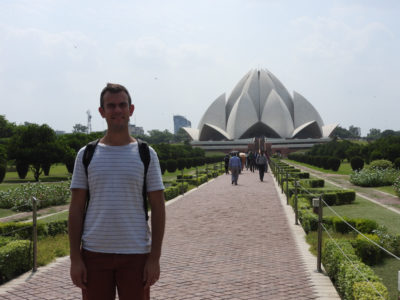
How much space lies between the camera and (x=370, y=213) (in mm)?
8867

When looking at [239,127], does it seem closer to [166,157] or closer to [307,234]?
[166,157]

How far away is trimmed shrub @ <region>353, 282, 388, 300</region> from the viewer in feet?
9.85

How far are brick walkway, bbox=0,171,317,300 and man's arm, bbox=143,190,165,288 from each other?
1.71 metres

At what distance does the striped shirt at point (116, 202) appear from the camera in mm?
2008

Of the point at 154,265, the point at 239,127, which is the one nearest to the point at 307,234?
the point at 154,265

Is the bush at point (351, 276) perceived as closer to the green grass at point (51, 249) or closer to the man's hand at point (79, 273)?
the man's hand at point (79, 273)

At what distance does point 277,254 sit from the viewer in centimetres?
522

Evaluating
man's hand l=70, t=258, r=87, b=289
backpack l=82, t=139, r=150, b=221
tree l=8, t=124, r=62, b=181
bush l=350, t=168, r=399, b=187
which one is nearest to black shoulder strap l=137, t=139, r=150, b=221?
backpack l=82, t=139, r=150, b=221

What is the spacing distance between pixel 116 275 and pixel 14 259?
2.90 meters

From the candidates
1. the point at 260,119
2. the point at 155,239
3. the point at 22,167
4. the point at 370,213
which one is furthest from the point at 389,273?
the point at 260,119

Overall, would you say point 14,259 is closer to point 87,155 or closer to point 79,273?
point 79,273

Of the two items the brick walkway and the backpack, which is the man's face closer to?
the backpack

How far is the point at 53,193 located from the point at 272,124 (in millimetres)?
51582

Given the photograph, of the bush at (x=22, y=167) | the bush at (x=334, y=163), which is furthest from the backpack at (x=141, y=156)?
the bush at (x=334, y=163)
